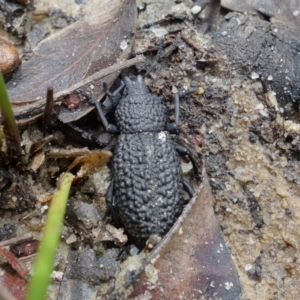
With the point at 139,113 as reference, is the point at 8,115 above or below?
above

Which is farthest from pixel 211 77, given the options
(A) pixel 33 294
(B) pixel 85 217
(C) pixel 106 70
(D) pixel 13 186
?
(A) pixel 33 294

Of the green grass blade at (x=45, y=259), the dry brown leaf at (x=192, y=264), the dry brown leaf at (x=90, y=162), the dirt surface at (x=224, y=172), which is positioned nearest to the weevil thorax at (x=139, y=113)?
the dirt surface at (x=224, y=172)

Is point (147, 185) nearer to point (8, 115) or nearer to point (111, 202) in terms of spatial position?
point (111, 202)

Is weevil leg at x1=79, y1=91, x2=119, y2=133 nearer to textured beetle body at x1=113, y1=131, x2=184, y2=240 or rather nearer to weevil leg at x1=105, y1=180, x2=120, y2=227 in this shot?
textured beetle body at x1=113, y1=131, x2=184, y2=240

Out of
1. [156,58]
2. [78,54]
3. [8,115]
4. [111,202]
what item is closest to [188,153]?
[111,202]

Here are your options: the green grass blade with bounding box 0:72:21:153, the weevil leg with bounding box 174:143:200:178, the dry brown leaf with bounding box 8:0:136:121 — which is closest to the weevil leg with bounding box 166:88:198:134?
the weevil leg with bounding box 174:143:200:178

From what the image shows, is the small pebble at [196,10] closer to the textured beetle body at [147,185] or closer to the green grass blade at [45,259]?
the textured beetle body at [147,185]
